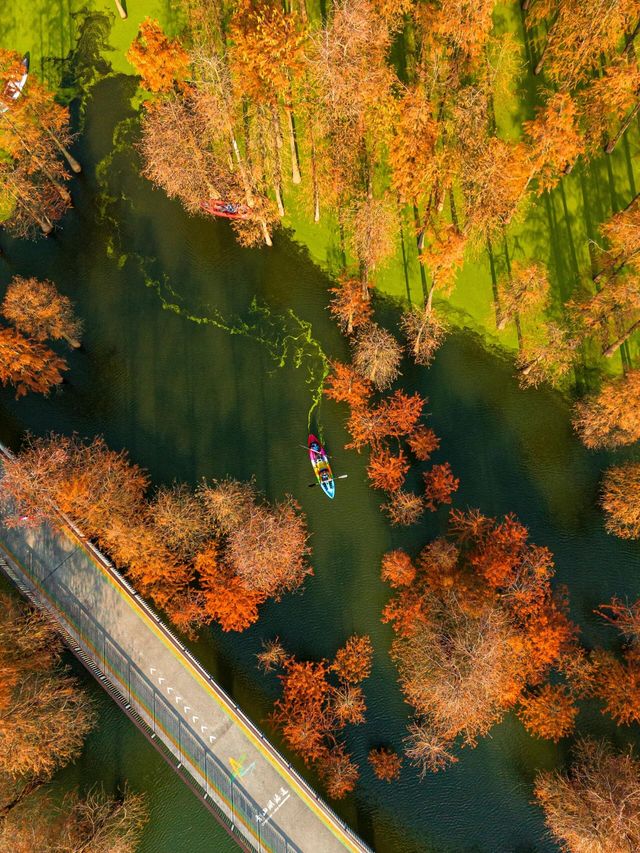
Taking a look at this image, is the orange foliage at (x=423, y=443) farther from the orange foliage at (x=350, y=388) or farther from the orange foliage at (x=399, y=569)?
the orange foliage at (x=399, y=569)

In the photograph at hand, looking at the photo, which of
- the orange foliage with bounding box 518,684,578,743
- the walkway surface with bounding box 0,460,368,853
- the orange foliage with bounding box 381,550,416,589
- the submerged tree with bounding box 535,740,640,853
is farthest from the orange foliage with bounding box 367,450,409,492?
the submerged tree with bounding box 535,740,640,853

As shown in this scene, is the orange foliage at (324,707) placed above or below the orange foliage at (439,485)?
below

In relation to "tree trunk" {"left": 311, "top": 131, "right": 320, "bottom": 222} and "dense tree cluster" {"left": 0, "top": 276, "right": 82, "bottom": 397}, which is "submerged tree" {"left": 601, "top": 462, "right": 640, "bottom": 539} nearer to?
"tree trunk" {"left": 311, "top": 131, "right": 320, "bottom": 222}

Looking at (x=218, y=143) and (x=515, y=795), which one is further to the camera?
(x=218, y=143)

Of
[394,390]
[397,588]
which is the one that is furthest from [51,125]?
[397,588]

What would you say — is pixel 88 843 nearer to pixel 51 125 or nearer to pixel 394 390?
pixel 394 390

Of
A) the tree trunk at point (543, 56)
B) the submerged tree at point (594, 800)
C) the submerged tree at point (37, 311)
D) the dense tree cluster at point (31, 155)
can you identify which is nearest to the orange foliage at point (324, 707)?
the submerged tree at point (594, 800)

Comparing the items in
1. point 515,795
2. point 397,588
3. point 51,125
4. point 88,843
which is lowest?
point 515,795
